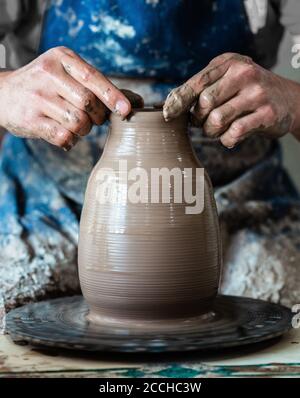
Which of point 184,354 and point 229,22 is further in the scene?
point 229,22

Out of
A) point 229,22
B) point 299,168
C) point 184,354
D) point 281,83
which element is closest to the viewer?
point 184,354

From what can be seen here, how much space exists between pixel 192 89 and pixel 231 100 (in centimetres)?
12

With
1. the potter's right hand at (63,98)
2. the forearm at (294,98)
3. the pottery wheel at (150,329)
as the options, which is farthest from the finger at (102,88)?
the forearm at (294,98)

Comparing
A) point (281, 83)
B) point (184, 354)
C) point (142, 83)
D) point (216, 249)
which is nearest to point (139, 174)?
point (216, 249)

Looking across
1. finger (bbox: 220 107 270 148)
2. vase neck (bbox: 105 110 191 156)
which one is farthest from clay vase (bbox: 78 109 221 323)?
finger (bbox: 220 107 270 148)

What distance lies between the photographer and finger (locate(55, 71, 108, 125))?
1378mm

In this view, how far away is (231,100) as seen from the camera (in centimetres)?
147

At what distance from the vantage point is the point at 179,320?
136 cm

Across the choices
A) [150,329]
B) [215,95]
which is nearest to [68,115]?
[215,95]

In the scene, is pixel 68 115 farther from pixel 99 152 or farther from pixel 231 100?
pixel 99 152

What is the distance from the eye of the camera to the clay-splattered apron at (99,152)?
1877mm

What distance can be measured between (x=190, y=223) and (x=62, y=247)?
57 cm

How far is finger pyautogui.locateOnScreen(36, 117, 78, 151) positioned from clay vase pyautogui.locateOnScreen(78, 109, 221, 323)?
0.27ft

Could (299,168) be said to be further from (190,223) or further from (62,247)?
(190,223)
